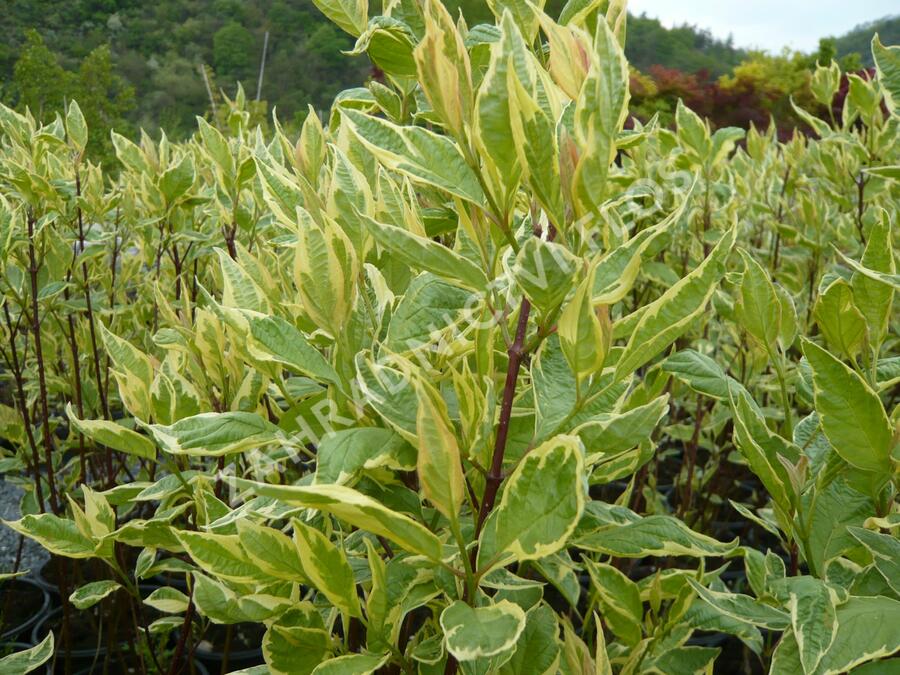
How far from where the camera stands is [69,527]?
1.06m

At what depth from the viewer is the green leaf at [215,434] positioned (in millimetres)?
717

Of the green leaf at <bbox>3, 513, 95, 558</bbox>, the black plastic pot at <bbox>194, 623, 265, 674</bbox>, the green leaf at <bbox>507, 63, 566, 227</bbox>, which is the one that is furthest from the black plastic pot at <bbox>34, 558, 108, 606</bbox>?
the green leaf at <bbox>507, 63, 566, 227</bbox>

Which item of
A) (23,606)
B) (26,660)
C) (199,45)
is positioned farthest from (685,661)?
(199,45)

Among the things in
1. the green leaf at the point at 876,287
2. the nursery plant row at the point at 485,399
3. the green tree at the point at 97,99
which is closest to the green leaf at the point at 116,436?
the nursery plant row at the point at 485,399

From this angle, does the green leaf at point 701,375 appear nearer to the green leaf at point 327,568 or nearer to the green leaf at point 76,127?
the green leaf at point 327,568

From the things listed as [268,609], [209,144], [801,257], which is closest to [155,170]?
[209,144]

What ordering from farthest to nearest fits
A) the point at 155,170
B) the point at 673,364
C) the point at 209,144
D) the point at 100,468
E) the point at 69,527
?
the point at 100,468 < the point at 155,170 < the point at 209,144 < the point at 69,527 < the point at 673,364

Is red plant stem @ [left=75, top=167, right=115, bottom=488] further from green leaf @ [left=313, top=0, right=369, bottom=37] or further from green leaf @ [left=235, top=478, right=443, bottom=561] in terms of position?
green leaf @ [left=235, top=478, right=443, bottom=561]

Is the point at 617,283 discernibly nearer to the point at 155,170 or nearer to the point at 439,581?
the point at 439,581

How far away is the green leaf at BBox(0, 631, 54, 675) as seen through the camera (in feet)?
3.72

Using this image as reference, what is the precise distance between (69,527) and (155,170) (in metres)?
1.08

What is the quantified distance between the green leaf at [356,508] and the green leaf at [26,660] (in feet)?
2.78

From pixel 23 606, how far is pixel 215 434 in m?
2.10

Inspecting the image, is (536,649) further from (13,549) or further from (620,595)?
(13,549)
